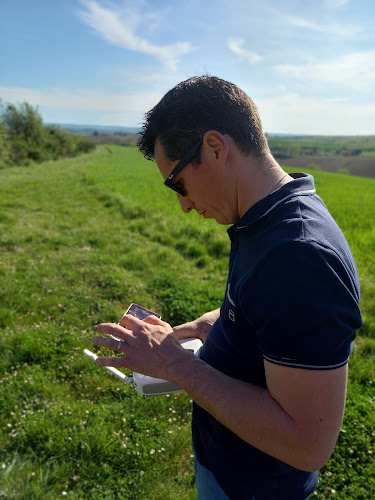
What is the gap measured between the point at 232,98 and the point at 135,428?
2.86 meters

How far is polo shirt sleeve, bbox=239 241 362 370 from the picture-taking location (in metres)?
0.90

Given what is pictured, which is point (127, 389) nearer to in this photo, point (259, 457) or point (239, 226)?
point (259, 457)

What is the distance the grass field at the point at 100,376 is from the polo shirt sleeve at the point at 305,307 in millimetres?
2282

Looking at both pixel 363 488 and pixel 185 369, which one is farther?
pixel 363 488

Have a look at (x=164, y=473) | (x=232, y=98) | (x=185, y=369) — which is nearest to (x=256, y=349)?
(x=185, y=369)

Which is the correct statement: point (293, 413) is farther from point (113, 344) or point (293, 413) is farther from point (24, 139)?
point (24, 139)

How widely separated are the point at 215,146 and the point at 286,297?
595 millimetres

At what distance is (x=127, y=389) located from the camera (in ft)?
11.5

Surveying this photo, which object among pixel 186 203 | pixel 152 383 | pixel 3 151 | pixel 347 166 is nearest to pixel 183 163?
pixel 186 203

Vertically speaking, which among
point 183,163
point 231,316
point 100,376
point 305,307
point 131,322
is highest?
point 183,163

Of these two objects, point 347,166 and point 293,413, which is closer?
point 293,413

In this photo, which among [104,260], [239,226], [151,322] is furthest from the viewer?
[104,260]

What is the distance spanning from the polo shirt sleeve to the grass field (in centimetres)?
228

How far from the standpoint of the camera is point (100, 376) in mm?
3668
